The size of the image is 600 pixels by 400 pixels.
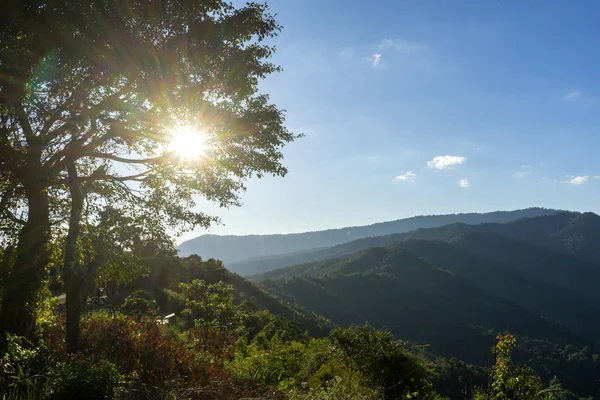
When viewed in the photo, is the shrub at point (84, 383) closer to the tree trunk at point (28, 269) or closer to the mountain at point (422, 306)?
the tree trunk at point (28, 269)

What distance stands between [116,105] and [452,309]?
520 ft

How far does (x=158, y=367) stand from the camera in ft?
22.9

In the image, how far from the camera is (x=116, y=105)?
9.38 m

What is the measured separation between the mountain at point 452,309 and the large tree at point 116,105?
108 m

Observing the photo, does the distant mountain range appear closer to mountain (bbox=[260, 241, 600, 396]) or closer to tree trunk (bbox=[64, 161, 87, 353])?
mountain (bbox=[260, 241, 600, 396])

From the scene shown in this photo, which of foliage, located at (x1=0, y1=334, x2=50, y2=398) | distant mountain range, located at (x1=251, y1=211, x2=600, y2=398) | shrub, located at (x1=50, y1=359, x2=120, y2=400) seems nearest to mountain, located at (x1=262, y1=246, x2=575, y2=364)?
distant mountain range, located at (x1=251, y1=211, x2=600, y2=398)

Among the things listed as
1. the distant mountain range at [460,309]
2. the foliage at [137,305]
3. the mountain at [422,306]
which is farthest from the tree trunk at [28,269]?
the mountain at [422,306]

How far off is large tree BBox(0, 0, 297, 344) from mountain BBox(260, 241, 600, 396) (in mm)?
108118

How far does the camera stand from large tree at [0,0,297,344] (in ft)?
24.6

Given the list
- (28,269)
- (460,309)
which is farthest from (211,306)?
(460,309)

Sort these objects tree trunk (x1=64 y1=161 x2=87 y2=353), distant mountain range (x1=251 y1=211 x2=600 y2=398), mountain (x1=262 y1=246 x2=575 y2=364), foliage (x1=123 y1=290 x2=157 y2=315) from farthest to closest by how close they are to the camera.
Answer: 1. mountain (x1=262 y1=246 x2=575 y2=364)
2. distant mountain range (x1=251 y1=211 x2=600 y2=398)
3. foliage (x1=123 y1=290 x2=157 y2=315)
4. tree trunk (x1=64 y1=161 x2=87 y2=353)

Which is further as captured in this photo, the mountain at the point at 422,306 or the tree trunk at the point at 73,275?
the mountain at the point at 422,306

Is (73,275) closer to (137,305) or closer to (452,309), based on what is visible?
(137,305)

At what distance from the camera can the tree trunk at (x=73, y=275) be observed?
867 cm
